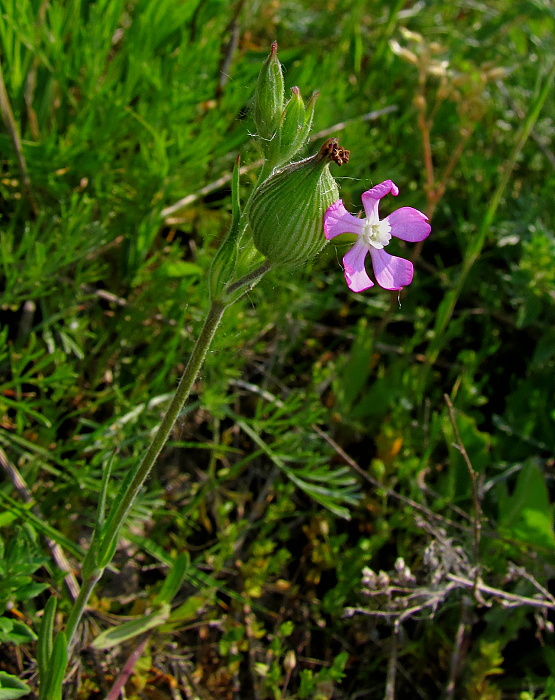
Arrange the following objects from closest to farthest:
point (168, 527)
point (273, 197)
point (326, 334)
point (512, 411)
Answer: point (273, 197) < point (168, 527) < point (512, 411) < point (326, 334)

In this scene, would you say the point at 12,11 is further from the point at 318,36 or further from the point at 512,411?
the point at 512,411

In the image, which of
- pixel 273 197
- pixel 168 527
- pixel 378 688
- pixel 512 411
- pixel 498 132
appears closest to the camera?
pixel 273 197

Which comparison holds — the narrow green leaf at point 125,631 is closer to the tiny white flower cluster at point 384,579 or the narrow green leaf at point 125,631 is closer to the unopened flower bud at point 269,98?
the tiny white flower cluster at point 384,579

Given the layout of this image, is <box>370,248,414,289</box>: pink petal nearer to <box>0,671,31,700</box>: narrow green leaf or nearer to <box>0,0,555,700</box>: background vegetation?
<box>0,0,555,700</box>: background vegetation

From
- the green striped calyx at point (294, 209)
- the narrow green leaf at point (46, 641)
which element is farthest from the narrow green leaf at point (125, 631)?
the green striped calyx at point (294, 209)

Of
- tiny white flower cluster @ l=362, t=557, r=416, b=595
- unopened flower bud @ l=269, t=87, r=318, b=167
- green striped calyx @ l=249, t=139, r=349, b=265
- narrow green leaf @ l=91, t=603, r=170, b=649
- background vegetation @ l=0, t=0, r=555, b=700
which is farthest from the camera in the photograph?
background vegetation @ l=0, t=0, r=555, b=700

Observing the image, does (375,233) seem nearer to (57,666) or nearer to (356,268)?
(356,268)

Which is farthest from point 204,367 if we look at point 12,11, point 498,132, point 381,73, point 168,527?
point 498,132

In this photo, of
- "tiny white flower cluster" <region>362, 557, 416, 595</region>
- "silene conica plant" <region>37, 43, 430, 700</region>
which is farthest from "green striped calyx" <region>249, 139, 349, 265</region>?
"tiny white flower cluster" <region>362, 557, 416, 595</region>
